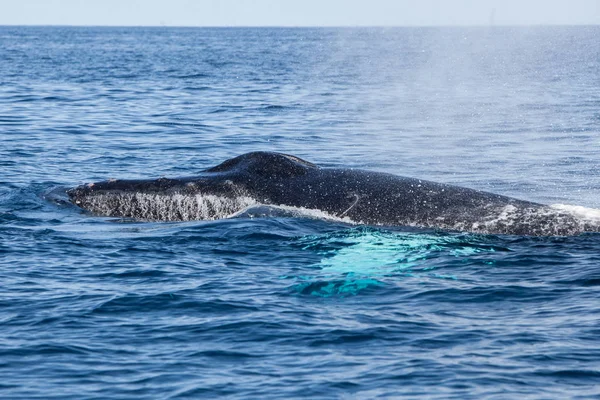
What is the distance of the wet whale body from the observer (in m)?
14.9

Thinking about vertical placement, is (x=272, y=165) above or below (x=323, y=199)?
above

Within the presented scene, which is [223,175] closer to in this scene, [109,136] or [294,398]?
[294,398]

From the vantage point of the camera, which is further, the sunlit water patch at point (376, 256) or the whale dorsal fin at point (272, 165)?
the whale dorsal fin at point (272, 165)

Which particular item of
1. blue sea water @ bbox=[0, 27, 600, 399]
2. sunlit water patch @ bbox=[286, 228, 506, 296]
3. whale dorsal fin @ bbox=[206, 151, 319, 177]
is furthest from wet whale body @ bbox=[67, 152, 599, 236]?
sunlit water patch @ bbox=[286, 228, 506, 296]

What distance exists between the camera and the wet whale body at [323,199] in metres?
14.9

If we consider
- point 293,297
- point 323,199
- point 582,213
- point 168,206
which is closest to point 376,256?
point 293,297

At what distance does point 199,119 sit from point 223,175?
61.7 feet

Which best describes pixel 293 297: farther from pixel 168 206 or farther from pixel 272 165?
pixel 168 206

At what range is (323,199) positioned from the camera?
15430mm

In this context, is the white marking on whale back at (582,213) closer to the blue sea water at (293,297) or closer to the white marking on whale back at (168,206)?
the blue sea water at (293,297)

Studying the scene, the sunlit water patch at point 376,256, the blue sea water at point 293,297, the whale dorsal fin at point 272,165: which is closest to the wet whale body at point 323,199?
the whale dorsal fin at point 272,165

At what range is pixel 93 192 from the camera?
16.8 meters

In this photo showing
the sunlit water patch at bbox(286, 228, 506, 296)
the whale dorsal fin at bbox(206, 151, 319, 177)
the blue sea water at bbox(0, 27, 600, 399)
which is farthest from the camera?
the whale dorsal fin at bbox(206, 151, 319, 177)

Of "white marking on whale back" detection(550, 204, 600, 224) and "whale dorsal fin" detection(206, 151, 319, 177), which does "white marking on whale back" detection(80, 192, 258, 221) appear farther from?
"white marking on whale back" detection(550, 204, 600, 224)
